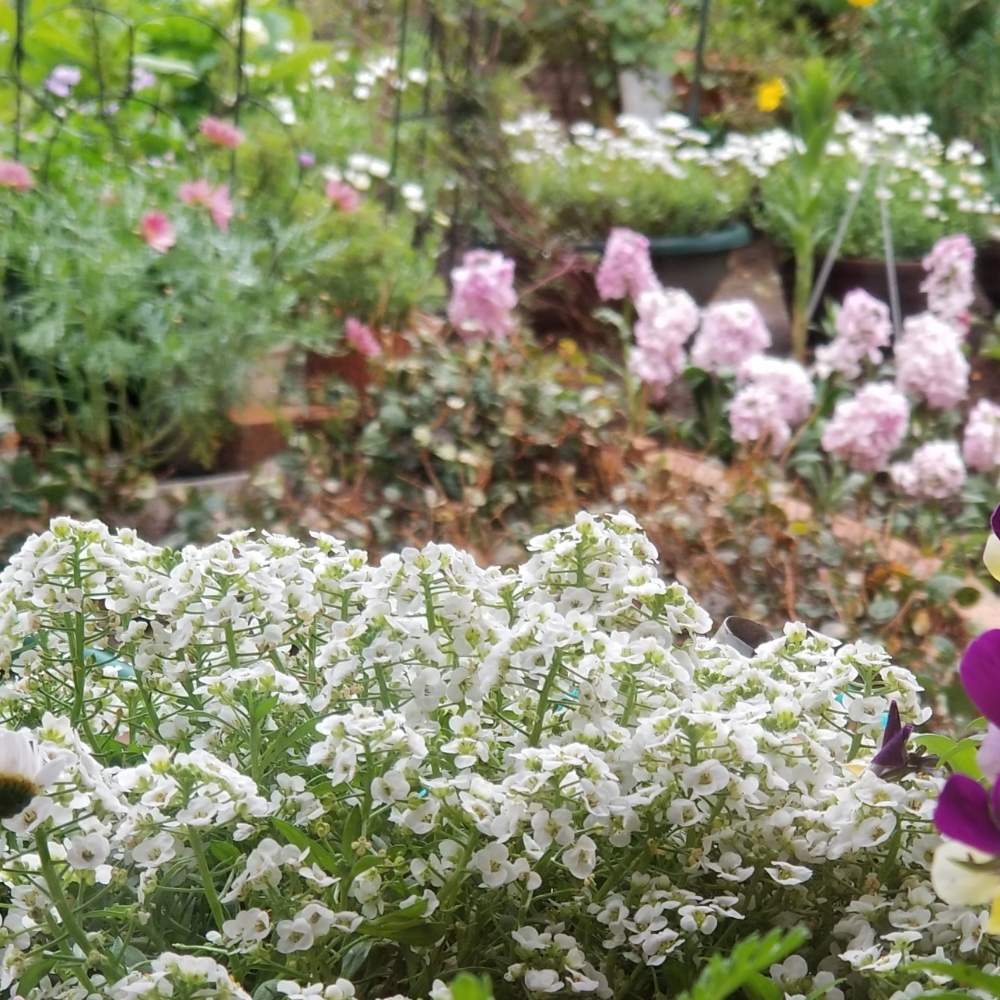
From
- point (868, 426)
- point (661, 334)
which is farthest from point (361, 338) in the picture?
point (868, 426)

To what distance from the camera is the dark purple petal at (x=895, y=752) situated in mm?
658

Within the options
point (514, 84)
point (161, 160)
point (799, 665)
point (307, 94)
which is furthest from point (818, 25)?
point (799, 665)

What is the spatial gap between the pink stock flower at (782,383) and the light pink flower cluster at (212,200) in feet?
3.40

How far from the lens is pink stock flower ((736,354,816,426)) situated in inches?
103

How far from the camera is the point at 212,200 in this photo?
2287 mm

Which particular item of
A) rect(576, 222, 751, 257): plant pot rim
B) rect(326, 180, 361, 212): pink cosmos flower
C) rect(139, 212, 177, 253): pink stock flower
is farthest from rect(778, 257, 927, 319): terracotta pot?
rect(139, 212, 177, 253): pink stock flower

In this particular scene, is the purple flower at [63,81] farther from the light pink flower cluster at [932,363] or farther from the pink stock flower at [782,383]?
the light pink flower cluster at [932,363]

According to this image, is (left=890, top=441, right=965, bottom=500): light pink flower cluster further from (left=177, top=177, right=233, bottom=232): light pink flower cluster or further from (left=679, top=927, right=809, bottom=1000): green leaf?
(left=679, top=927, right=809, bottom=1000): green leaf

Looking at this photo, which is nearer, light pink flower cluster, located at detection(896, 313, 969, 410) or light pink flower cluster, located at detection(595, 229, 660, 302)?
light pink flower cluster, located at detection(896, 313, 969, 410)

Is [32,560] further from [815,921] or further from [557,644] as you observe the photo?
[815,921]

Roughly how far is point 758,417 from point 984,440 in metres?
0.46

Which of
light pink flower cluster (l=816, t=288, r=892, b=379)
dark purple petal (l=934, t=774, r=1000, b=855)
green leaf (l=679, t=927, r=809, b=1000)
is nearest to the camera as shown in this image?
green leaf (l=679, t=927, r=809, b=1000)

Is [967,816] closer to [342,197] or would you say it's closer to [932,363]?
[342,197]

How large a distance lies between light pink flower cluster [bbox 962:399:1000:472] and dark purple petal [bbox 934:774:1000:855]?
7.49 ft
